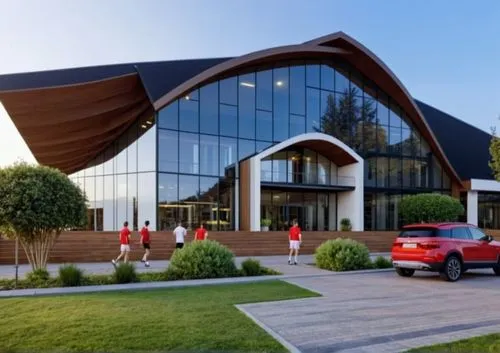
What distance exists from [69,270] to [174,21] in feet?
51.1

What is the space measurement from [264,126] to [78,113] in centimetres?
1224

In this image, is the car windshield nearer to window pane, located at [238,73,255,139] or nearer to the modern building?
the modern building

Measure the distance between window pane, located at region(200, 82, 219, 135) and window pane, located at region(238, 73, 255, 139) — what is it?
1765mm

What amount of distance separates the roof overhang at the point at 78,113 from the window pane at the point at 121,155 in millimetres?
651

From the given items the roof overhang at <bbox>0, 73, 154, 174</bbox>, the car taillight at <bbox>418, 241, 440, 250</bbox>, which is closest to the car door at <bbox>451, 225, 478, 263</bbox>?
the car taillight at <bbox>418, 241, 440, 250</bbox>

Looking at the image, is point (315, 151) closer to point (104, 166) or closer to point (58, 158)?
point (104, 166)

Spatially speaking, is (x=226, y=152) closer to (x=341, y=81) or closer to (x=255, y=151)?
(x=255, y=151)

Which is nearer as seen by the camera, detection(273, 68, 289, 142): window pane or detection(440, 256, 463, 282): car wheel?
detection(440, 256, 463, 282): car wheel

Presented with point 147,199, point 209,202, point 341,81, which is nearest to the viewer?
point 147,199

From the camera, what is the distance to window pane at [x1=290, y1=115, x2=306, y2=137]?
104 ft

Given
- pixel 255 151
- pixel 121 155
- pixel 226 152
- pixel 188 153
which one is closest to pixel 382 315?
pixel 188 153

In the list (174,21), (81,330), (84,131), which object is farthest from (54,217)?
(84,131)

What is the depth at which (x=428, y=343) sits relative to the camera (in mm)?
5875

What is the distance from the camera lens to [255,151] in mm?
30062
